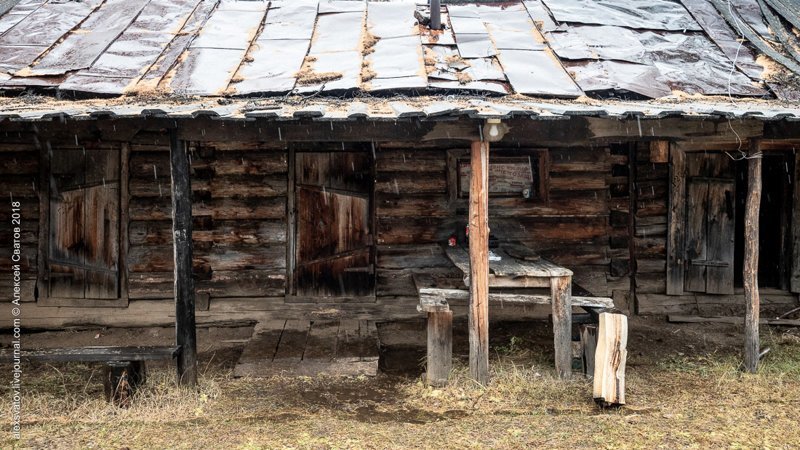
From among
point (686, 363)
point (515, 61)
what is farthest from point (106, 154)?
point (686, 363)

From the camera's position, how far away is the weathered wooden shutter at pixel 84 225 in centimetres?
805

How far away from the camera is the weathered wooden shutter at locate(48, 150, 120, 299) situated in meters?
8.05

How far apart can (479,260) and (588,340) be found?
1.44 metres

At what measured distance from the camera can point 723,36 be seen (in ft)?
25.5

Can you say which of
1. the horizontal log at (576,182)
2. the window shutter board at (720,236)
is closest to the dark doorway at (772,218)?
the window shutter board at (720,236)

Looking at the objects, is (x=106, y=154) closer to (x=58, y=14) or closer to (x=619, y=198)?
(x=58, y=14)

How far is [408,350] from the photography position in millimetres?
7363

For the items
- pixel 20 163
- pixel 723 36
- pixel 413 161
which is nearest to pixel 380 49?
pixel 413 161

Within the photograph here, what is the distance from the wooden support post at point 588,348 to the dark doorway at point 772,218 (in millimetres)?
4119

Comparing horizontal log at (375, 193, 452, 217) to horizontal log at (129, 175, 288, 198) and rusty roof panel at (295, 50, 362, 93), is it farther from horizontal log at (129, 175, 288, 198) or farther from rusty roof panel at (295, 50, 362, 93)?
rusty roof panel at (295, 50, 362, 93)

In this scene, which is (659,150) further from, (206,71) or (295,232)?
(206,71)

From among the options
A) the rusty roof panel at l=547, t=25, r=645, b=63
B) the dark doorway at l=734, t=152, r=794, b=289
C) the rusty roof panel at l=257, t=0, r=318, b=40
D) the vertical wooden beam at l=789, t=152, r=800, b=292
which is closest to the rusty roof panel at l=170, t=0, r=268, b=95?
the rusty roof panel at l=257, t=0, r=318, b=40

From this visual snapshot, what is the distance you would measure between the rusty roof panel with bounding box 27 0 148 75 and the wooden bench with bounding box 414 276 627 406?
Answer: 178 inches

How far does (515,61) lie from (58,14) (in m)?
5.88
